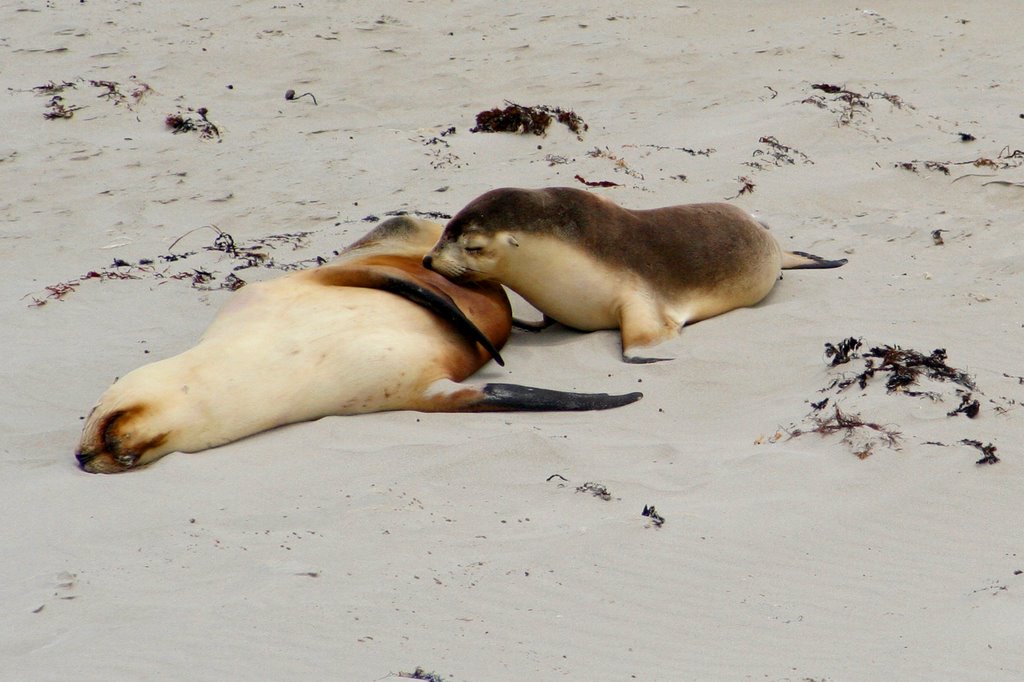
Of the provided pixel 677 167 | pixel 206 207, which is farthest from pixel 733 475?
pixel 206 207

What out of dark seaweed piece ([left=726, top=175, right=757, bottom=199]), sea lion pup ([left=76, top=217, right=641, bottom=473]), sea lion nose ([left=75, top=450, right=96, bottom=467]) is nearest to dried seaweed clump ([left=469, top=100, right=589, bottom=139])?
dark seaweed piece ([left=726, top=175, right=757, bottom=199])

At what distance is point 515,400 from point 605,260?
52.5 inches

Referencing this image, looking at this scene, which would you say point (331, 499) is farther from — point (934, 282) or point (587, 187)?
point (587, 187)

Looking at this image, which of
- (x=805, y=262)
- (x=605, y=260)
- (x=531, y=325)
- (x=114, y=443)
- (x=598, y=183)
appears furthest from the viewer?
(x=598, y=183)

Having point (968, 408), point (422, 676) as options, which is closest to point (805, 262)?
point (968, 408)

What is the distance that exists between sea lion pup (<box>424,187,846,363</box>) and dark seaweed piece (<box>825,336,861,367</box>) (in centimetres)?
89

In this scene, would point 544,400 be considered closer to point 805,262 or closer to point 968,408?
point 968,408

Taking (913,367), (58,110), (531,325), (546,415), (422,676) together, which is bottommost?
(531,325)

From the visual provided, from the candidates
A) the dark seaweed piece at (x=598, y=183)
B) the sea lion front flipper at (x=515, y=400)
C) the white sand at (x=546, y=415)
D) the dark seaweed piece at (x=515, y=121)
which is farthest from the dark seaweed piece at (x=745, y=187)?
the sea lion front flipper at (x=515, y=400)

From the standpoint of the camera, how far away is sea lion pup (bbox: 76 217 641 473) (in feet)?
14.5

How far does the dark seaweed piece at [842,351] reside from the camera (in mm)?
4863

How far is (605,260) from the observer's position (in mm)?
5926

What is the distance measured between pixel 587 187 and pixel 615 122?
5.76 feet

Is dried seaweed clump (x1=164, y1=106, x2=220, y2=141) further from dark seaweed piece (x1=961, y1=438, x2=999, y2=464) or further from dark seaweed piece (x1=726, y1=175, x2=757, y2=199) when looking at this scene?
dark seaweed piece (x1=961, y1=438, x2=999, y2=464)
